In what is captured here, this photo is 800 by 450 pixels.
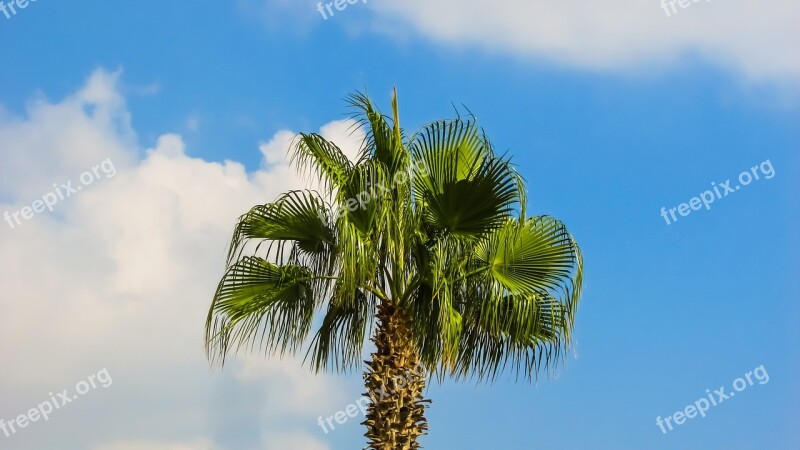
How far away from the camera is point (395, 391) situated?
10531mm

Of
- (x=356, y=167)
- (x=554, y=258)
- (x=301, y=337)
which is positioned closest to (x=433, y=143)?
(x=356, y=167)

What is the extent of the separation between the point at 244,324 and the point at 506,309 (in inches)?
105

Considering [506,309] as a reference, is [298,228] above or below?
above

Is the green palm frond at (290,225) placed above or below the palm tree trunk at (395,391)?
above

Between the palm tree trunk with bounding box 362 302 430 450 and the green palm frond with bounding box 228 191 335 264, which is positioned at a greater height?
the green palm frond with bounding box 228 191 335 264

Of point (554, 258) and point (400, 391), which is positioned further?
point (554, 258)

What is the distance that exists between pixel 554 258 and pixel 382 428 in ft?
8.36

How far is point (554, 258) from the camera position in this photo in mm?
11320

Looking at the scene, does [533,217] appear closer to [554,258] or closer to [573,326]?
[554,258]

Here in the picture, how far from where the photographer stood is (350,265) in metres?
10.2

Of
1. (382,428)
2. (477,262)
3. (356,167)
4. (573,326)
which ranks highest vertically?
(356,167)

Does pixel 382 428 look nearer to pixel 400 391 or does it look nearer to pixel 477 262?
pixel 400 391

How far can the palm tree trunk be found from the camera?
413 inches

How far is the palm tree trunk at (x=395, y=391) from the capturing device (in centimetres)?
1048
